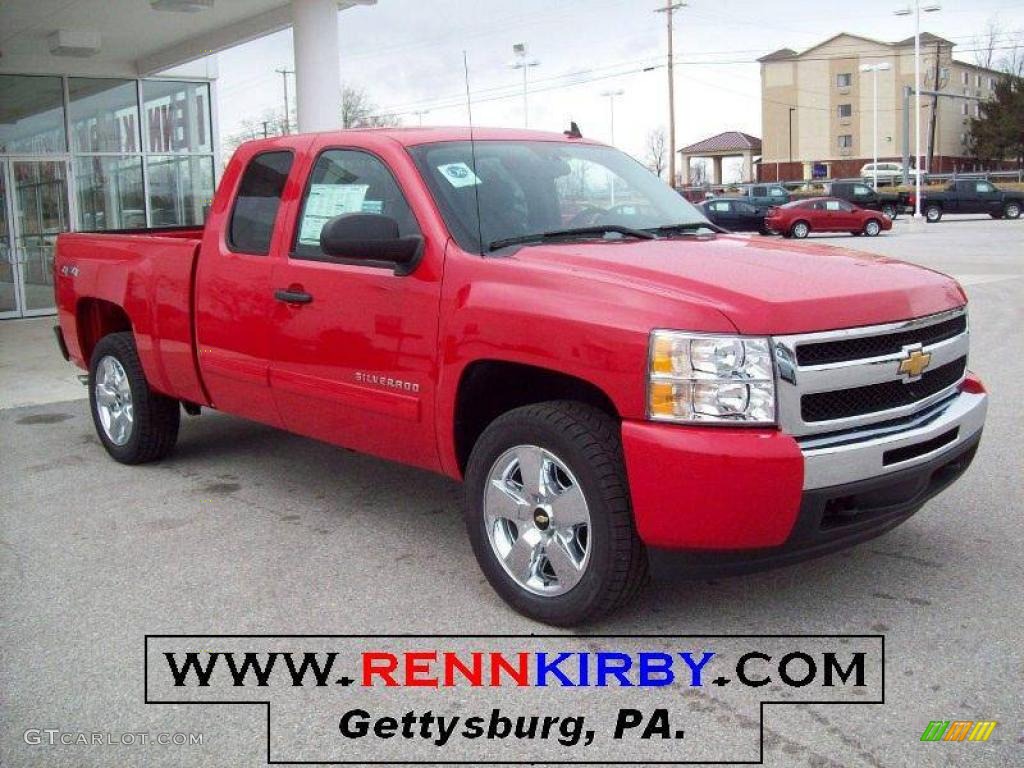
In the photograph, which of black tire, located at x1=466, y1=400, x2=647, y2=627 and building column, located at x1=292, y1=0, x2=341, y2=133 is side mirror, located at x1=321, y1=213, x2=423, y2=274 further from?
building column, located at x1=292, y1=0, x2=341, y2=133

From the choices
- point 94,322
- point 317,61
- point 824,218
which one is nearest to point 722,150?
point 824,218

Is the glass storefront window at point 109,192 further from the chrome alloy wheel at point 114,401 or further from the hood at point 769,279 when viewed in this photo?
the hood at point 769,279

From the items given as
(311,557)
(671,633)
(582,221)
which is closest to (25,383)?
(311,557)

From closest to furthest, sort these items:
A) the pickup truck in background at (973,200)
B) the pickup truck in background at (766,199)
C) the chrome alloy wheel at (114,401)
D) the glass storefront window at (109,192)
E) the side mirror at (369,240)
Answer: the side mirror at (369,240) < the chrome alloy wheel at (114,401) < the glass storefront window at (109,192) < the pickup truck in background at (766,199) < the pickup truck in background at (973,200)

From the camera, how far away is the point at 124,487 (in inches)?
253

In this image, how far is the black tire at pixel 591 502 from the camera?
3.89 metres

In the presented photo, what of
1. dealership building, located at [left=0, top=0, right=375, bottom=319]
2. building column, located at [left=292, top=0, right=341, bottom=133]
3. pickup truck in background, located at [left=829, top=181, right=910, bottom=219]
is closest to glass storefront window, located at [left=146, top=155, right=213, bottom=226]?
dealership building, located at [left=0, top=0, right=375, bottom=319]

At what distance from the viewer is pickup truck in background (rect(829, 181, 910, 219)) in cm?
4394

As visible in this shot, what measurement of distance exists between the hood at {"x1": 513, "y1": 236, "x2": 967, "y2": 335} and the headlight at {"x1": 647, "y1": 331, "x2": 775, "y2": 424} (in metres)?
0.07

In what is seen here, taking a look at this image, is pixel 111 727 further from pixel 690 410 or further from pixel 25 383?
pixel 25 383

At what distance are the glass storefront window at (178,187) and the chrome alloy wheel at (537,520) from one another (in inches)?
558

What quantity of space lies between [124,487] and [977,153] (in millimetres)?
87575

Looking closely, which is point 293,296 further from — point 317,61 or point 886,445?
point 317,61

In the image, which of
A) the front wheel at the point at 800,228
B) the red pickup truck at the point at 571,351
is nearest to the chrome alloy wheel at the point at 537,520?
the red pickup truck at the point at 571,351
